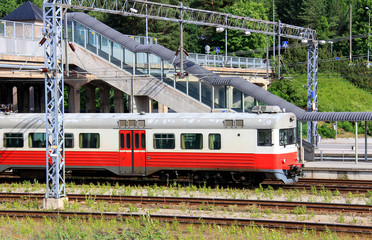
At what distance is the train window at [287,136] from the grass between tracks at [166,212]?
200cm

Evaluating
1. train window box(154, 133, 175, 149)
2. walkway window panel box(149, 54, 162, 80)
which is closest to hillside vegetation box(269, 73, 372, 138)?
walkway window panel box(149, 54, 162, 80)

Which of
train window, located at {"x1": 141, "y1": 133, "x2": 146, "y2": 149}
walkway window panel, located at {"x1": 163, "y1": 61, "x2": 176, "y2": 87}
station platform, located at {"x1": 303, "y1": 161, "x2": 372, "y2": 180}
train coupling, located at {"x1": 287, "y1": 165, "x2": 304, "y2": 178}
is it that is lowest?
station platform, located at {"x1": 303, "y1": 161, "x2": 372, "y2": 180}

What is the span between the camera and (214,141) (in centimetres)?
2361

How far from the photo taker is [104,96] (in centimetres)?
4931

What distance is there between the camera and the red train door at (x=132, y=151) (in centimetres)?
2444

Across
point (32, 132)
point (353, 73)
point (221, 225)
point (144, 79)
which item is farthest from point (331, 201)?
point (353, 73)

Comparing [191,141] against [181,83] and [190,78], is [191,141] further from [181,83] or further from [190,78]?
[181,83]

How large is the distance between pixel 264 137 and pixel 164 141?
14.0 feet

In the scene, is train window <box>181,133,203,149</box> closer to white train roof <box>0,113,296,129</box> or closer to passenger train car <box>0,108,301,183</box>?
passenger train car <box>0,108,301,183</box>

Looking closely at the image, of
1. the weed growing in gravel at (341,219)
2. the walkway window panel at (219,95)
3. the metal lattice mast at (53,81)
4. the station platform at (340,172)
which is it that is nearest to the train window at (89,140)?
the metal lattice mast at (53,81)

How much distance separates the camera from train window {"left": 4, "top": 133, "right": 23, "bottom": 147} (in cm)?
2578

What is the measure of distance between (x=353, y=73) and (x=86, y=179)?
46722mm

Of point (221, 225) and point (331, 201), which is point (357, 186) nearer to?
point (331, 201)

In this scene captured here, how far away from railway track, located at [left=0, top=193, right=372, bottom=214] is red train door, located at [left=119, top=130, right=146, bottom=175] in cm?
254
